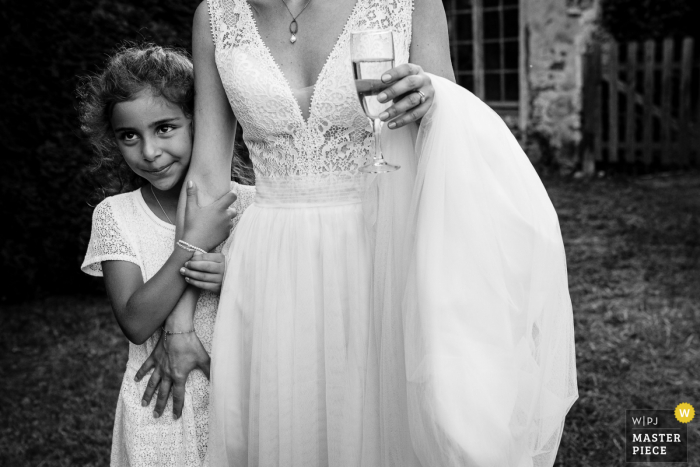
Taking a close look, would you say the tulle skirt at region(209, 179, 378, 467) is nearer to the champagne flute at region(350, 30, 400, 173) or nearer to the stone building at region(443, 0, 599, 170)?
the champagne flute at region(350, 30, 400, 173)

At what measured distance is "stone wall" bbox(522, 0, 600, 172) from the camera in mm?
10555

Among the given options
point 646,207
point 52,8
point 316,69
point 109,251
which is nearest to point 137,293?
point 109,251

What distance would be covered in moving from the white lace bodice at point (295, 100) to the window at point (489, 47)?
9.65 m

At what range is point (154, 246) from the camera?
8.07 ft

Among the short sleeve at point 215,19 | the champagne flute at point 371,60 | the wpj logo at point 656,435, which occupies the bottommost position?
the wpj logo at point 656,435

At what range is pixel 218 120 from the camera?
2352mm

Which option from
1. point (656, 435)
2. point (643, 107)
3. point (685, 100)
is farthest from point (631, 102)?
point (656, 435)

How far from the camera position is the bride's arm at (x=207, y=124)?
7.64 ft

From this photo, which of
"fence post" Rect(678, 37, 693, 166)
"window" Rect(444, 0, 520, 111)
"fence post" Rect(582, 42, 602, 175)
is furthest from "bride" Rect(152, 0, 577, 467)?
"window" Rect(444, 0, 520, 111)

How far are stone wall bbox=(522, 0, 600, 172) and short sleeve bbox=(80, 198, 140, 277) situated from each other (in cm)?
918

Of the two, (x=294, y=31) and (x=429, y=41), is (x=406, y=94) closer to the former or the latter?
(x=429, y=41)

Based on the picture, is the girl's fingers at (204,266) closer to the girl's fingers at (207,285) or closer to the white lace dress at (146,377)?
the girl's fingers at (207,285)

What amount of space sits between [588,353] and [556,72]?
6.77 metres

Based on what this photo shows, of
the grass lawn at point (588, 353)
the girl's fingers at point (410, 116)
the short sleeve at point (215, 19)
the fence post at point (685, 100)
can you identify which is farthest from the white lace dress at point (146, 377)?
the fence post at point (685, 100)
